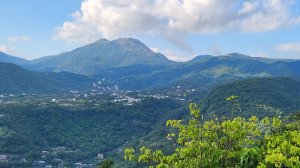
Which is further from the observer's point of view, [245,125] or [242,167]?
[245,125]

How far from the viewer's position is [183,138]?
2433 centimetres

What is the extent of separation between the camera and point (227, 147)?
2358 centimetres

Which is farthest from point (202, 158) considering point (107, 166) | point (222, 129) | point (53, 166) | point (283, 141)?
point (53, 166)

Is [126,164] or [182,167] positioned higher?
[182,167]

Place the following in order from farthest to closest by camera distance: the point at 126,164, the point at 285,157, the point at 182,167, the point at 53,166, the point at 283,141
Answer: the point at 53,166 → the point at 126,164 → the point at 182,167 → the point at 283,141 → the point at 285,157

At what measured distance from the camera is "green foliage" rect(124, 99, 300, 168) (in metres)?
19.5

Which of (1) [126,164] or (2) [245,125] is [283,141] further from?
(1) [126,164]

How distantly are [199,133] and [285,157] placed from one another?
6.49 metres

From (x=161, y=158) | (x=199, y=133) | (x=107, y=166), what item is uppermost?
(x=199, y=133)

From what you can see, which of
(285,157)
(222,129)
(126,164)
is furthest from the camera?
(126,164)

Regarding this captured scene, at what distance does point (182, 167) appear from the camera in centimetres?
2194

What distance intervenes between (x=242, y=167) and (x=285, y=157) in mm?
2913

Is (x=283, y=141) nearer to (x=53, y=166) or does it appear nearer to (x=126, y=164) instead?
(x=126, y=164)

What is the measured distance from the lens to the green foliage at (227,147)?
19516 mm
